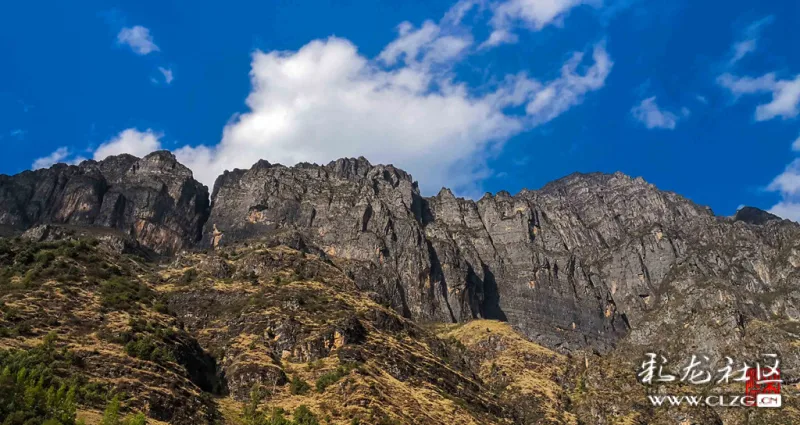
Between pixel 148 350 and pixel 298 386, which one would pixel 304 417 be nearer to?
pixel 298 386

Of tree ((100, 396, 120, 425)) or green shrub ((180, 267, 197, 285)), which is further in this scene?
green shrub ((180, 267, 197, 285))

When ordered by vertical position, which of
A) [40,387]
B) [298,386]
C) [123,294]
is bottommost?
[40,387]

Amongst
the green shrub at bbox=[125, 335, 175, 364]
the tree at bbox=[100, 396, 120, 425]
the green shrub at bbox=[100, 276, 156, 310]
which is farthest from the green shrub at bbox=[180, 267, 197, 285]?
the tree at bbox=[100, 396, 120, 425]

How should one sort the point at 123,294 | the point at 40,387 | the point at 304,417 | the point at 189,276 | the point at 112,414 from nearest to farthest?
Result: the point at 40,387 → the point at 112,414 → the point at 304,417 → the point at 123,294 → the point at 189,276

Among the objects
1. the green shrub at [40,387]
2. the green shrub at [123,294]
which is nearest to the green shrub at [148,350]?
the green shrub at [40,387]

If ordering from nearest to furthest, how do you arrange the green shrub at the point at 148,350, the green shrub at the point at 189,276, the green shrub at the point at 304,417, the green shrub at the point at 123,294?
the green shrub at the point at 304,417, the green shrub at the point at 148,350, the green shrub at the point at 123,294, the green shrub at the point at 189,276

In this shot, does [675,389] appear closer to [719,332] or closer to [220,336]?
[719,332]

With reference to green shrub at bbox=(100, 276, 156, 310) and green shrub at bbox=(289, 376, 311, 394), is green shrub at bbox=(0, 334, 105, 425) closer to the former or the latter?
green shrub at bbox=(100, 276, 156, 310)

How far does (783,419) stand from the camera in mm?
129875

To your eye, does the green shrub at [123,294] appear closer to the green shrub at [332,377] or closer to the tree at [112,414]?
the green shrub at [332,377]

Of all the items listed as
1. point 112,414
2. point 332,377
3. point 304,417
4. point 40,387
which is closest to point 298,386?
point 332,377

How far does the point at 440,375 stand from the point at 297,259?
52.5 m

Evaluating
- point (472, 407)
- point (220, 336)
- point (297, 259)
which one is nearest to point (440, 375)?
point (472, 407)

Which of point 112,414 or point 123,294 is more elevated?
point 123,294
